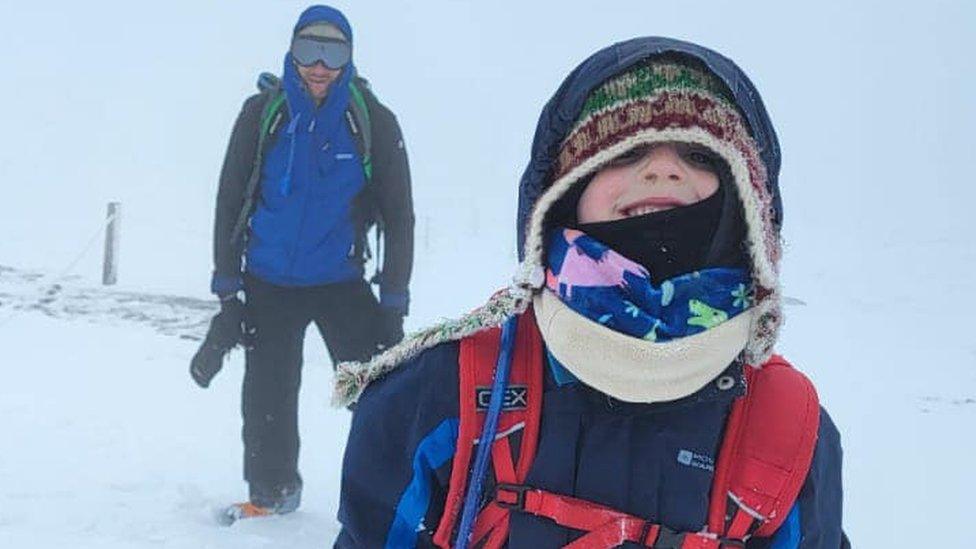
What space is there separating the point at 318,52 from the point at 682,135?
9.55ft

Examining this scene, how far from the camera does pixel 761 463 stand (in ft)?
5.24

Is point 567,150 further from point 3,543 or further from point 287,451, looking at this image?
point 3,543

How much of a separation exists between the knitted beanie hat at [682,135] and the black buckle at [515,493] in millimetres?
357

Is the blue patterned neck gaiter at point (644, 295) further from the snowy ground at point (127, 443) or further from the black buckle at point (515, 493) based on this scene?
the snowy ground at point (127, 443)

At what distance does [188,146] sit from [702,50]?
31.4m

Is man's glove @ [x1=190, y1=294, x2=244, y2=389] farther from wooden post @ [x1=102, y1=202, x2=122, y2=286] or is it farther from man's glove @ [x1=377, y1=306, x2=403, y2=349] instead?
wooden post @ [x1=102, y1=202, x2=122, y2=286]

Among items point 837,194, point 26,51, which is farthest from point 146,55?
point 837,194

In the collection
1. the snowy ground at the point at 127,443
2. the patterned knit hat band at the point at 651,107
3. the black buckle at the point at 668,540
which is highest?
the patterned knit hat band at the point at 651,107

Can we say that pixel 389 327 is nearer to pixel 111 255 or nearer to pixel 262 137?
pixel 262 137

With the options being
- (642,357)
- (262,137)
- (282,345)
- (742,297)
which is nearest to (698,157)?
(742,297)

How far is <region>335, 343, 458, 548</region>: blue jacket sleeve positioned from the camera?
5.45ft

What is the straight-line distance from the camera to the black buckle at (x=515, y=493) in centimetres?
157

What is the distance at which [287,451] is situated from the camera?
4445 mm

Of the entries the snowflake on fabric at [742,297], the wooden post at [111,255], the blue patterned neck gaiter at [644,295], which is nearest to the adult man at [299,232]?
the blue patterned neck gaiter at [644,295]
